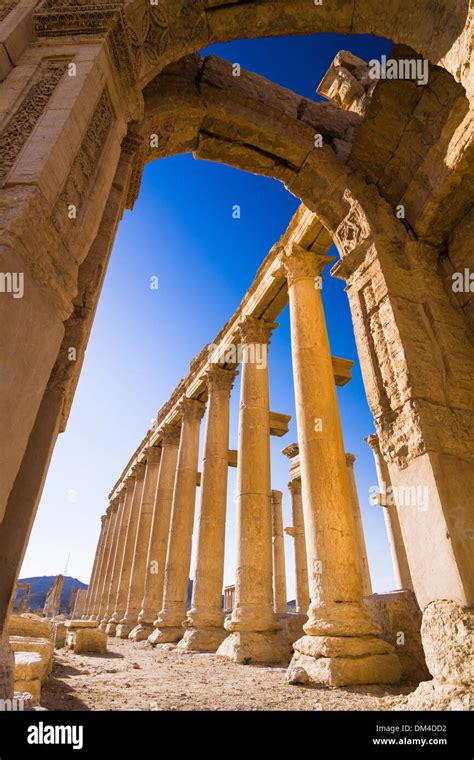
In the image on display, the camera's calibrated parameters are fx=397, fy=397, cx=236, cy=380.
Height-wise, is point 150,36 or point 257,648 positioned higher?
point 150,36

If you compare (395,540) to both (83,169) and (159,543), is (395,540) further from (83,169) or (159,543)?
(83,169)

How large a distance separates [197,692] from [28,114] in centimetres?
651

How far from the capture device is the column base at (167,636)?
43.4 feet

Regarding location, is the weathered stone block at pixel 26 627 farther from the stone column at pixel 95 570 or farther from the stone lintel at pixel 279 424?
the stone column at pixel 95 570

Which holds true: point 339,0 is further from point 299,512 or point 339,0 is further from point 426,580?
point 299,512

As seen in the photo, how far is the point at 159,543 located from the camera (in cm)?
1762

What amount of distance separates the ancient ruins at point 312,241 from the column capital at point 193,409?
26.4 feet

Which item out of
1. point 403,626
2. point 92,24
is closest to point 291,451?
point 403,626

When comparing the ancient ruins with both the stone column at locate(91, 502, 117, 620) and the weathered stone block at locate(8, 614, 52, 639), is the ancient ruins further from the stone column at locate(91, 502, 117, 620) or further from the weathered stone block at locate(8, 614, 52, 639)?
the stone column at locate(91, 502, 117, 620)

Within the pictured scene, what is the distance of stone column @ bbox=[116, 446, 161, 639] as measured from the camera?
19.1m

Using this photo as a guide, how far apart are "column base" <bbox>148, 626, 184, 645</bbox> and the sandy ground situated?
6.49 metres

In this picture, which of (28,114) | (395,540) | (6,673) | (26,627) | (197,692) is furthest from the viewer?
(395,540)
